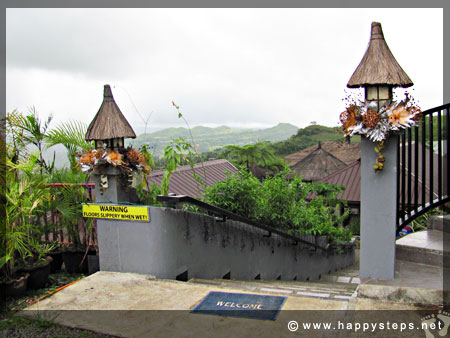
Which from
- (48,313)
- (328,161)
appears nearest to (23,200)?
(48,313)

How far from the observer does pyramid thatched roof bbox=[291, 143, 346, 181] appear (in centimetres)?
3794

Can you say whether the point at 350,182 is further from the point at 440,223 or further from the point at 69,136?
the point at 69,136

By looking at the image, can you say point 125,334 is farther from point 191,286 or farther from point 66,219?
point 66,219

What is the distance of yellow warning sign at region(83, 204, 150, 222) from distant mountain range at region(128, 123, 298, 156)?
88cm

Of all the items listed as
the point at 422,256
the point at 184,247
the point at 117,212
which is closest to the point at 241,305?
the point at 184,247

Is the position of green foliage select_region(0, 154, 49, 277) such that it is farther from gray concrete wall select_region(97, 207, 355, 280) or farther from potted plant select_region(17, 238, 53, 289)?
gray concrete wall select_region(97, 207, 355, 280)

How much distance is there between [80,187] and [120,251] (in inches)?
47.9

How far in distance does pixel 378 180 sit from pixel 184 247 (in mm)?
2180

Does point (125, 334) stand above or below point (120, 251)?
below

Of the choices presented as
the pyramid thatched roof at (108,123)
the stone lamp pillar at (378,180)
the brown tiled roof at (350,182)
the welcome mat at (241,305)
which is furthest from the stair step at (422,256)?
the brown tiled roof at (350,182)

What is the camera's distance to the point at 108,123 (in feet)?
14.2

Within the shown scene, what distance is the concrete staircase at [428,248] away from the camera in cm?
416

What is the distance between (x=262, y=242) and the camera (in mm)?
6094

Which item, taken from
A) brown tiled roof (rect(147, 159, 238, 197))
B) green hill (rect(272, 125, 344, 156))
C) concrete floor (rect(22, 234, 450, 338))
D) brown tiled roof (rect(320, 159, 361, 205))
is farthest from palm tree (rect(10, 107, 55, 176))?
green hill (rect(272, 125, 344, 156))
